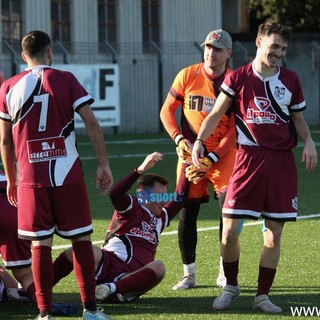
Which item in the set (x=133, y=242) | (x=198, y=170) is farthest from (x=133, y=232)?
(x=198, y=170)

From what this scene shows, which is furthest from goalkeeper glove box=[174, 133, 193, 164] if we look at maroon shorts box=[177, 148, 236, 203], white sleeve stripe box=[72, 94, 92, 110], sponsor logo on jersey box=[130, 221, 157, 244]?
white sleeve stripe box=[72, 94, 92, 110]

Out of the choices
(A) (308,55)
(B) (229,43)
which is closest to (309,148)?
(B) (229,43)

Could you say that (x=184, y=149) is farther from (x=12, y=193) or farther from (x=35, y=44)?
(x=35, y=44)

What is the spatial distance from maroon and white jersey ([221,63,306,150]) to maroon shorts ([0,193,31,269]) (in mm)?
1755

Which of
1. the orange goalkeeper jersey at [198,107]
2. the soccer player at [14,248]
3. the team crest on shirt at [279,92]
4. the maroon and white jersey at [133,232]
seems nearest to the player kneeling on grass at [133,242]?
the maroon and white jersey at [133,232]

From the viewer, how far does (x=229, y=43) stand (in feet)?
27.8

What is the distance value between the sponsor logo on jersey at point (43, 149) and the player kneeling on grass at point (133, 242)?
0.84 m

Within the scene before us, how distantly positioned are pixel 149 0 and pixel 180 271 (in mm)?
25296

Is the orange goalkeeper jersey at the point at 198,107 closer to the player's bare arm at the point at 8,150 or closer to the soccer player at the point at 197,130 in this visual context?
the soccer player at the point at 197,130

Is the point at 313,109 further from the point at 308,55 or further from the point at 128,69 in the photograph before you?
the point at 128,69

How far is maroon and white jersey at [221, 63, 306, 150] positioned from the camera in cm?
743

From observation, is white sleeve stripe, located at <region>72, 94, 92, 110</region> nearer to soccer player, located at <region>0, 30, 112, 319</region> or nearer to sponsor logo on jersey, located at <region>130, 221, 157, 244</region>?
soccer player, located at <region>0, 30, 112, 319</region>

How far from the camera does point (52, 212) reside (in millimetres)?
6957

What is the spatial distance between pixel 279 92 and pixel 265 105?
14cm
